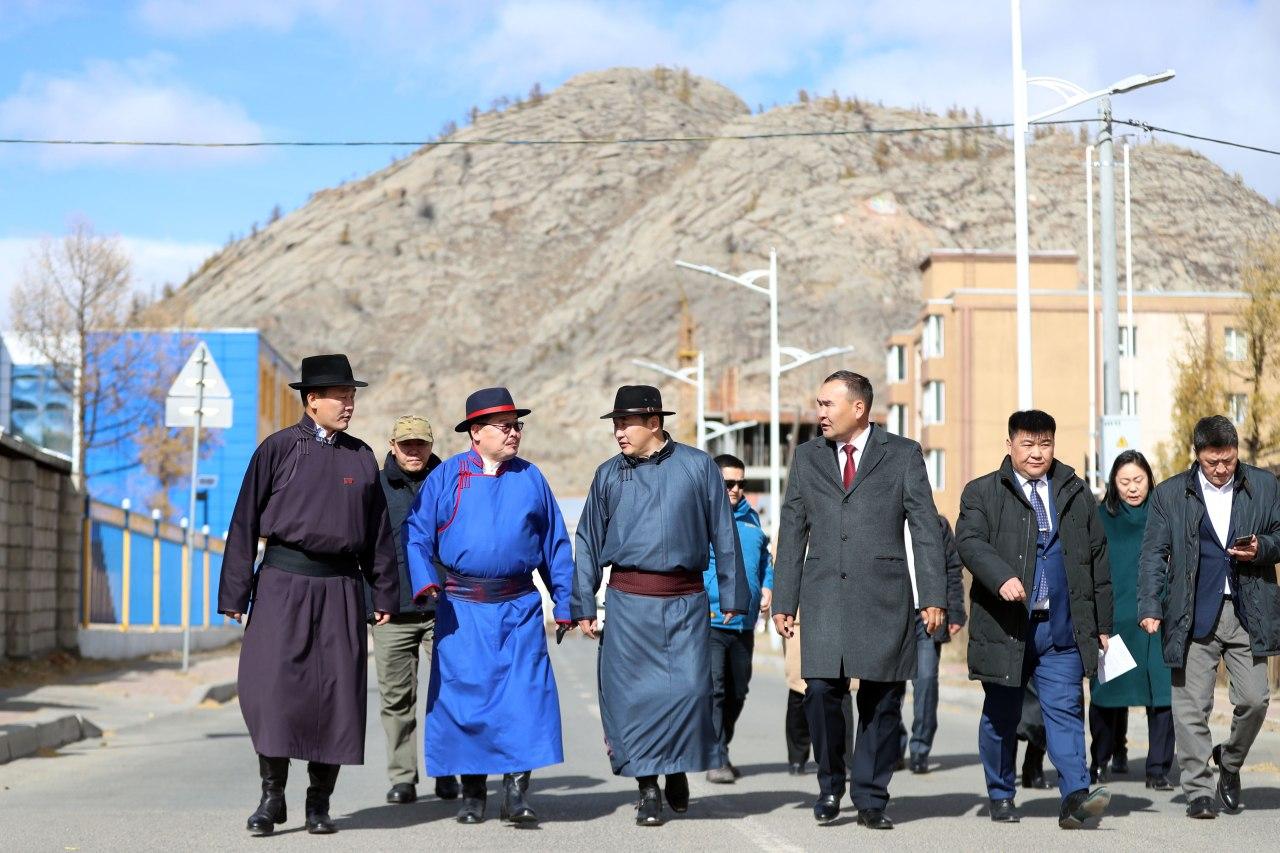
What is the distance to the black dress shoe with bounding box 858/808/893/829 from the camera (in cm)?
900

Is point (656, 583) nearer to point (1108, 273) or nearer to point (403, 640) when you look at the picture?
point (403, 640)

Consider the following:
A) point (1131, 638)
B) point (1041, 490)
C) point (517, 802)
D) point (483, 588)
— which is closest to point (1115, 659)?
point (1041, 490)

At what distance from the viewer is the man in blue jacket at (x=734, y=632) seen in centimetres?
1188

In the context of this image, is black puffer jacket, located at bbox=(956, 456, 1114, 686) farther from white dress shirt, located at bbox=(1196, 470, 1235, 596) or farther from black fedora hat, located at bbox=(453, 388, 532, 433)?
black fedora hat, located at bbox=(453, 388, 532, 433)

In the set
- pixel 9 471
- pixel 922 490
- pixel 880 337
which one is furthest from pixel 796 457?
pixel 880 337

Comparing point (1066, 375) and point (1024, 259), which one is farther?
point (1066, 375)

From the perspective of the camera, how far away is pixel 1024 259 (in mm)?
21750

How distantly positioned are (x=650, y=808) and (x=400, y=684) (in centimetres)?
210

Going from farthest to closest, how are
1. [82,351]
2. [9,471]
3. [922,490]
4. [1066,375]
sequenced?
[1066,375], [82,351], [9,471], [922,490]

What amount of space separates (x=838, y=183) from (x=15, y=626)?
137724 mm

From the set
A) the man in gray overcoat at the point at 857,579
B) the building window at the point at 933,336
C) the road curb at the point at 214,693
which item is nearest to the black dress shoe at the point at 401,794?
the man in gray overcoat at the point at 857,579

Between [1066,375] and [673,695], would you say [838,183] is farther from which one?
[673,695]

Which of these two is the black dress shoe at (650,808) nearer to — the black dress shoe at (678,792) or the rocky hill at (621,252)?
the black dress shoe at (678,792)

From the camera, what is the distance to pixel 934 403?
7456 centimetres
